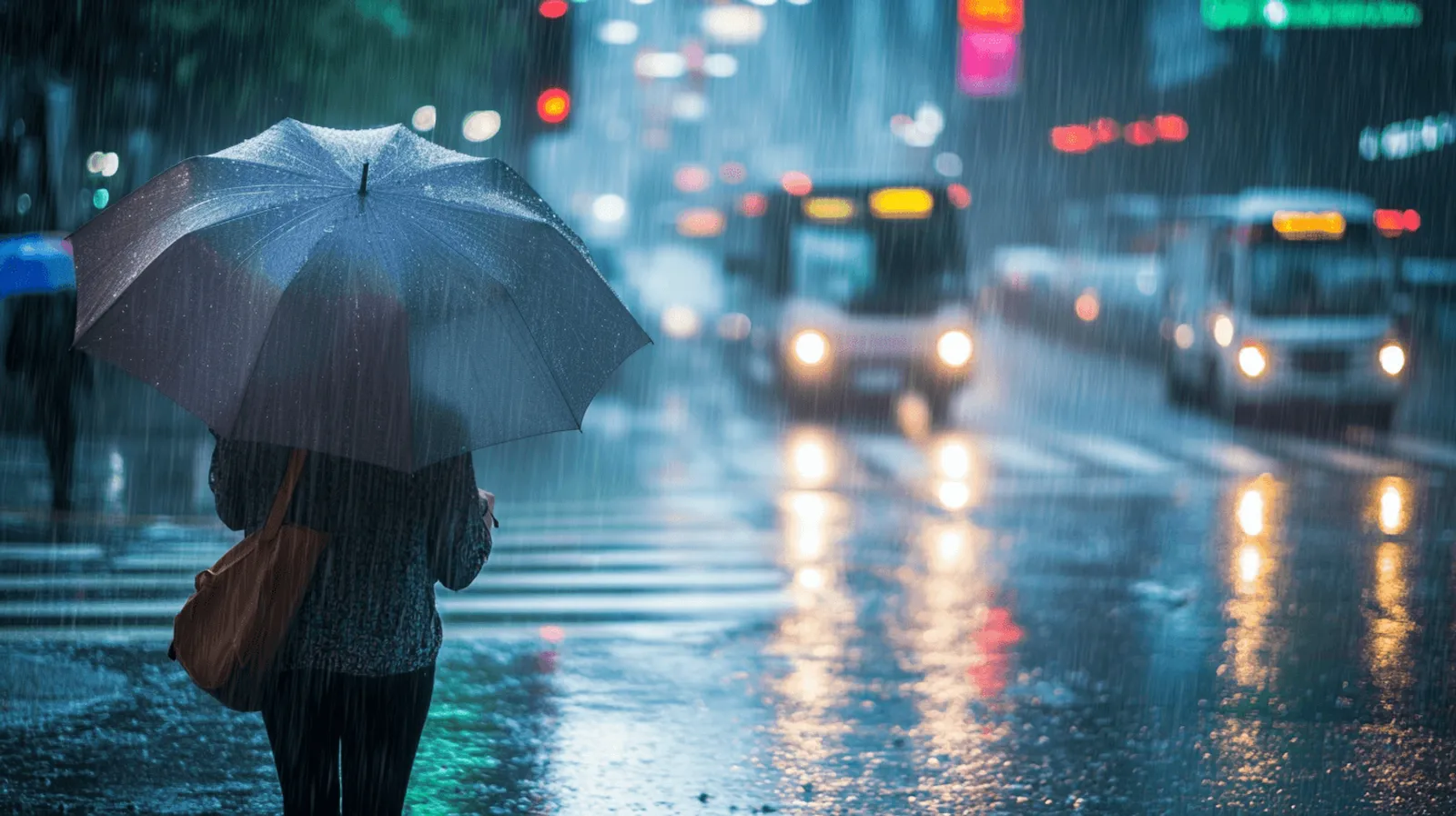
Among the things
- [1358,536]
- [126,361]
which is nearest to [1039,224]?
[1358,536]

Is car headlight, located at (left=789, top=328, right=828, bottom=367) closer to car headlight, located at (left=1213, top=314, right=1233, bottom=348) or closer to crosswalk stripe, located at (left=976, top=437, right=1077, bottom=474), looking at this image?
crosswalk stripe, located at (left=976, top=437, right=1077, bottom=474)

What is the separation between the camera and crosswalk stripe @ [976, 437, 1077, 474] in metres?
14.3

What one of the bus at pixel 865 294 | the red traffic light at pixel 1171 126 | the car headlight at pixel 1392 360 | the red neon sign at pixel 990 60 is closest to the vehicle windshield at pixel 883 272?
the bus at pixel 865 294

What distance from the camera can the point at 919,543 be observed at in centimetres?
1055

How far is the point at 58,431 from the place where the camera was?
10.5 m

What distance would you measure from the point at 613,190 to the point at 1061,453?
7935 centimetres

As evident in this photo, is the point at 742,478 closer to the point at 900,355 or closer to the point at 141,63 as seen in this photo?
the point at 900,355

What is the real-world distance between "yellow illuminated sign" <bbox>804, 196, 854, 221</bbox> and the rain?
0.07m

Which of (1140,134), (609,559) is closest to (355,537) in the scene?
(609,559)

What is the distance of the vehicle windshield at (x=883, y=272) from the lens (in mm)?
18688

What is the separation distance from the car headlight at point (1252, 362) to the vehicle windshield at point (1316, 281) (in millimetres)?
423

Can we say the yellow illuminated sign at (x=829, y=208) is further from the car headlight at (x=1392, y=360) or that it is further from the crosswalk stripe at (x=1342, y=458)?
the car headlight at (x=1392, y=360)

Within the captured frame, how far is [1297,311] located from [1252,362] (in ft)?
2.33

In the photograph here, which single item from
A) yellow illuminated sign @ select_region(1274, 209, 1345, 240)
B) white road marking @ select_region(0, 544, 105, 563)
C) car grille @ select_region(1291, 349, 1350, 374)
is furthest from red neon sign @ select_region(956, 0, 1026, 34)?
white road marking @ select_region(0, 544, 105, 563)
